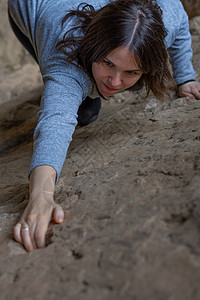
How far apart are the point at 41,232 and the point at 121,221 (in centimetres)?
25

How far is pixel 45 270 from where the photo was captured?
0.77m

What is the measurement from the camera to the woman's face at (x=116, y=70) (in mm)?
1145

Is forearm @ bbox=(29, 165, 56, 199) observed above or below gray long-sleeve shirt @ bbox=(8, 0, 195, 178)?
below

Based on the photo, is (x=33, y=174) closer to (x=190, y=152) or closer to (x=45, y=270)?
(x=45, y=270)

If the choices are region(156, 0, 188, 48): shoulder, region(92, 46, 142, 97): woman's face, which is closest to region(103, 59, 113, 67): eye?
region(92, 46, 142, 97): woman's face

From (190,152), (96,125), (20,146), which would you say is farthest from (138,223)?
(20,146)

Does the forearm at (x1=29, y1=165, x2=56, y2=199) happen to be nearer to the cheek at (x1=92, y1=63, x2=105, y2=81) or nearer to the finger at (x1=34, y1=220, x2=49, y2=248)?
the finger at (x1=34, y1=220, x2=49, y2=248)

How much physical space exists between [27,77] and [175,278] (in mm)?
2961

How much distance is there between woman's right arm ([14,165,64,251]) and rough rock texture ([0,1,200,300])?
0.03 meters

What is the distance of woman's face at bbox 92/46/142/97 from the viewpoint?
114 cm

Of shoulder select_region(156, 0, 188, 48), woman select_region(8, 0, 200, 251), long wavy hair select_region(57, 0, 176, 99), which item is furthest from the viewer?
shoulder select_region(156, 0, 188, 48)

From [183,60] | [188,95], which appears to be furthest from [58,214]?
[183,60]

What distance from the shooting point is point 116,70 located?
3.90 ft

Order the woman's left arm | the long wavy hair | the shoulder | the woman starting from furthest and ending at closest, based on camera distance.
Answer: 1. the woman's left arm
2. the shoulder
3. the long wavy hair
4. the woman
